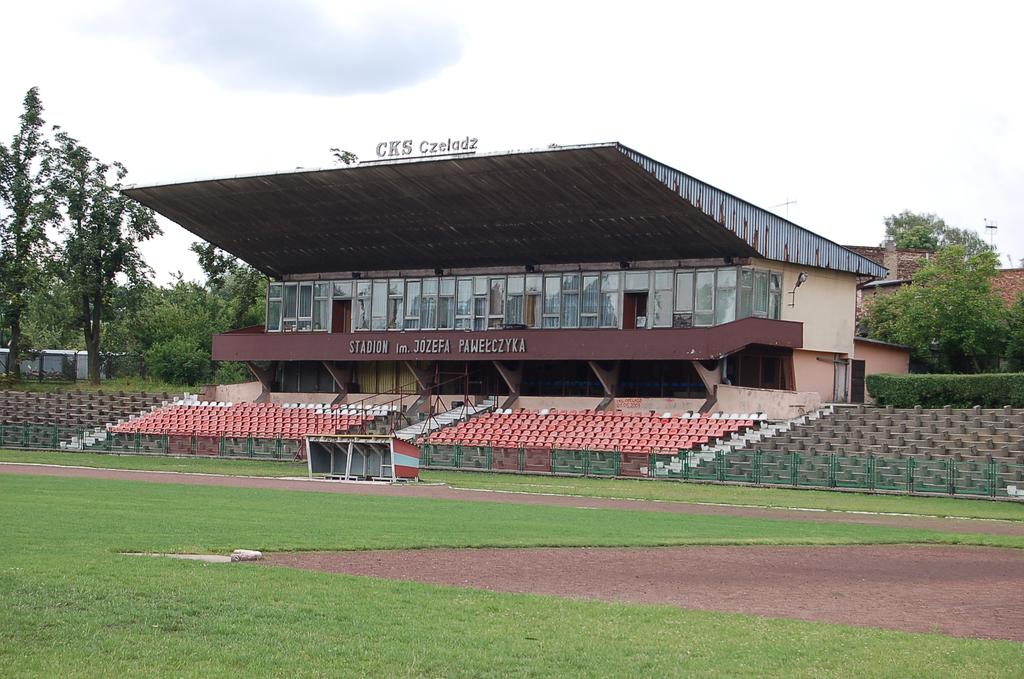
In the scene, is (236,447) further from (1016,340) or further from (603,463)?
(1016,340)

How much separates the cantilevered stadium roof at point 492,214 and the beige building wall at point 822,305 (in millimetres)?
752

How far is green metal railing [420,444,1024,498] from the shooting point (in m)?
41.8

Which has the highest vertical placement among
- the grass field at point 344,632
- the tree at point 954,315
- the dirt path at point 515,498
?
the tree at point 954,315

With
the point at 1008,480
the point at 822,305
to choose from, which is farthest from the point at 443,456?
the point at 1008,480

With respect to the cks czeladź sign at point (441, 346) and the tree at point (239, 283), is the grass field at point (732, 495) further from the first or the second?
the tree at point (239, 283)

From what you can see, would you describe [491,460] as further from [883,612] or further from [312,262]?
[883,612]

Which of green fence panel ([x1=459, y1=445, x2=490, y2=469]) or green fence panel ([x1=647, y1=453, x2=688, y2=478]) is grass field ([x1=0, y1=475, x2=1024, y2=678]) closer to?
green fence panel ([x1=647, y1=453, x2=688, y2=478])

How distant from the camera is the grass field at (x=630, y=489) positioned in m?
38.1

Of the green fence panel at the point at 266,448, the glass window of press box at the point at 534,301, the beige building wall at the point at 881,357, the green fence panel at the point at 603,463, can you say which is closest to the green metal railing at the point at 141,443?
the green fence panel at the point at 266,448

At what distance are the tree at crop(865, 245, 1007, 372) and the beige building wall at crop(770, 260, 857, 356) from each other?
467cm

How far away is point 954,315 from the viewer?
64250mm

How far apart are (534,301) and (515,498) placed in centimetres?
2672

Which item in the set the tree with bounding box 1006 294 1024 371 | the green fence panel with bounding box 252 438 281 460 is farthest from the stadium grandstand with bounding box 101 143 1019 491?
the tree with bounding box 1006 294 1024 371

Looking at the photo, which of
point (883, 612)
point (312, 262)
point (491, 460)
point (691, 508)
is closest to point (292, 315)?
point (312, 262)
